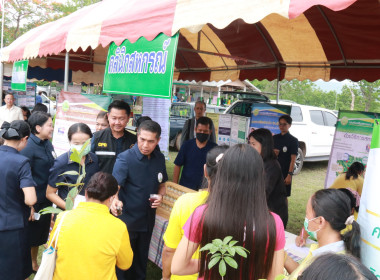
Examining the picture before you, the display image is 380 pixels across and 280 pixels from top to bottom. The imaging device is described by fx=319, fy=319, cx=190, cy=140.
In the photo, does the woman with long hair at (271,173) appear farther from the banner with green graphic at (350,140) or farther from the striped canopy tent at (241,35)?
the banner with green graphic at (350,140)

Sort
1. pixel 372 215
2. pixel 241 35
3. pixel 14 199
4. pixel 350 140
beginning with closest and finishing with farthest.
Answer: pixel 372 215 < pixel 14 199 < pixel 350 140 < pixel 241 35

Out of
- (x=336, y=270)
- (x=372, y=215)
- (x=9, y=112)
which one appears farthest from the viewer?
(x=9, y=112)

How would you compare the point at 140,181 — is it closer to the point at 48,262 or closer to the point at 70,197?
the point at 70,197

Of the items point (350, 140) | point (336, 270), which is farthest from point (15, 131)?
point (350, 140)

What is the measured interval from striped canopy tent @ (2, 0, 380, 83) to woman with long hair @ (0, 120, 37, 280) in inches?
51.7

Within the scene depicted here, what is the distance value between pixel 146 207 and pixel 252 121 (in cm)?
332

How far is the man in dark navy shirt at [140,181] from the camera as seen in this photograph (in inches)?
107

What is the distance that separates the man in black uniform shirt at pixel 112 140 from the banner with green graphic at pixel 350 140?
9.44 ft

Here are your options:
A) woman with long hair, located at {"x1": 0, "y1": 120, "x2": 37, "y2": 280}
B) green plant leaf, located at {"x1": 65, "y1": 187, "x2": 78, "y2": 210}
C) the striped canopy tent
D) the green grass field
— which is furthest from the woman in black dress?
green plant leaf, located at {"x1": 65, "y1": 187, "x2": 78, "y2": 210}

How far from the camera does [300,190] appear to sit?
7406 millimetres

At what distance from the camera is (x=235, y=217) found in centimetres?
144

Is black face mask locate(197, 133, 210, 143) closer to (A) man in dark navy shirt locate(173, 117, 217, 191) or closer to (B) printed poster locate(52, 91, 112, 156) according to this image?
(A) man in dark navy shirt locate(173, 117, 217, 191)

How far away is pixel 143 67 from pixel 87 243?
64.0 inches

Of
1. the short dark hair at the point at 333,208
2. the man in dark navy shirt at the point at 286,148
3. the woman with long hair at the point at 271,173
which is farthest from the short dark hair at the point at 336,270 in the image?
the man in dark navy shirt at the point at 286,148
